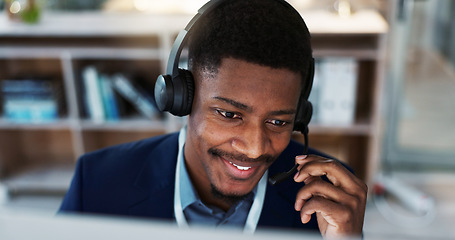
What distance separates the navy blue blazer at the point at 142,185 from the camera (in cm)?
93

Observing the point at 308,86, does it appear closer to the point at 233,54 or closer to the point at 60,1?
the point at 233,54

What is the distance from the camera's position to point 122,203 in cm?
97

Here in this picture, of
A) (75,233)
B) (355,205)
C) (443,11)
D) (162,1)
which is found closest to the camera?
(75,233)

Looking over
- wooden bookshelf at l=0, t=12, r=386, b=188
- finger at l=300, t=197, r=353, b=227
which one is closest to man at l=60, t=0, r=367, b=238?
finger at l=300, t=197, r=353, b=227

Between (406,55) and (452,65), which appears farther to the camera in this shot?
(452,65)

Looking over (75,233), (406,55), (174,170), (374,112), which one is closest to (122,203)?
(174,170)

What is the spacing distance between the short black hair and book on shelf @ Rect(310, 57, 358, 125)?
4.91ft

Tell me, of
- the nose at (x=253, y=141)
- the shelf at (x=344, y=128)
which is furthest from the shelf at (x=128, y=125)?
the nose at (x=253, y=141)

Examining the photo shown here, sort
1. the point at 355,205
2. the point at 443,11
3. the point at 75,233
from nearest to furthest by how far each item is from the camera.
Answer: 1. the point at 75,233
2. the point at 355,205
3. the point at 443,11

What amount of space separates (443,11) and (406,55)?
1.37 feet

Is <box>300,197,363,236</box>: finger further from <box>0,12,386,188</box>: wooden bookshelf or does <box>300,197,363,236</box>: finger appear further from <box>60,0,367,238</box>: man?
<box>0,12,386,188</box>: wooden bookshelf

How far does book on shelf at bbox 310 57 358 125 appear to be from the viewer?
2268 millimetres

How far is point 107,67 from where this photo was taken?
251cm

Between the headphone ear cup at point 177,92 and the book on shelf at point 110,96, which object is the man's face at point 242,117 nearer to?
the headphone ear cup at point 177,92
